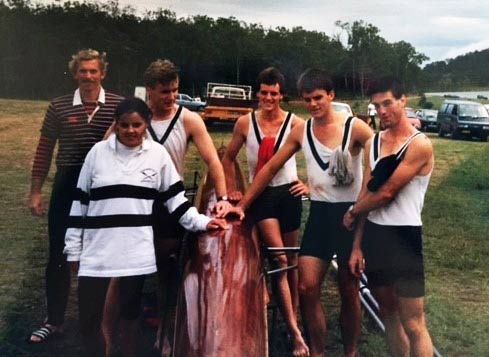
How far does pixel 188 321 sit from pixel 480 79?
41.7 inches

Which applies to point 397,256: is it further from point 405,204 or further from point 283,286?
point 283,286

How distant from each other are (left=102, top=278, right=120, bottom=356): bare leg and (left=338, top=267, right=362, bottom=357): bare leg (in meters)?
0.59

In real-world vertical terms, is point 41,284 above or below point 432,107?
below

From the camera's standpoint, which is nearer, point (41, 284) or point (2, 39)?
point (2, 39)

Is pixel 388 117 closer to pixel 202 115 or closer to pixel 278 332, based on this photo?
pixel 202 115

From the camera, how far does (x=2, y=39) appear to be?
2.25 meters

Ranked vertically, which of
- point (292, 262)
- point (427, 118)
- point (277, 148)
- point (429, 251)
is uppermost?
point (427, 118)

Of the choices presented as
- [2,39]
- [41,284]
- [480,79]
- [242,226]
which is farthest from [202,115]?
[41,284]

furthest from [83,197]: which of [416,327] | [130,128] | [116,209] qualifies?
[416,327]

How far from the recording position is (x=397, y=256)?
6.29 feet

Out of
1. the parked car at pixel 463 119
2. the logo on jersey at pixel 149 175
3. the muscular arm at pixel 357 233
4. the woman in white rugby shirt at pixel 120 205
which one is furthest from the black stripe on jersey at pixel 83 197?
the parked car at pixel 463 119

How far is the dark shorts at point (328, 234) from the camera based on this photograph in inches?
80.1

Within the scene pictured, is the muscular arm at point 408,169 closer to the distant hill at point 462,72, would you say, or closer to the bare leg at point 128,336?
the distant hill at point 462,72

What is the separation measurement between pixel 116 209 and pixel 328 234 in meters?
0.57
